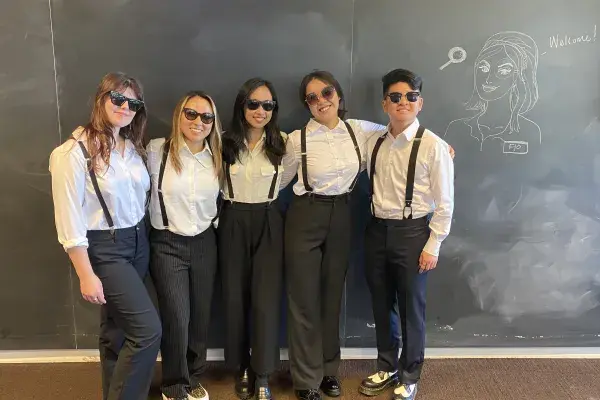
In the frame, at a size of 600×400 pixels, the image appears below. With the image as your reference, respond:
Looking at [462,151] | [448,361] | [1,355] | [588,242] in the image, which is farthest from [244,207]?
[588,242]

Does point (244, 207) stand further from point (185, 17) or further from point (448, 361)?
point (448, 361)

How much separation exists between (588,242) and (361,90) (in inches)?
59.8

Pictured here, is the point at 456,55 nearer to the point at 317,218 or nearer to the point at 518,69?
the point at 518,69

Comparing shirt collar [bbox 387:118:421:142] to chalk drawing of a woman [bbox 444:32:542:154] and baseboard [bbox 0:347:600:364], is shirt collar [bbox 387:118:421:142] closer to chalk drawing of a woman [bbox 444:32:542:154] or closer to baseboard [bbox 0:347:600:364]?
chalk drawing of a woman [bbox 444:32:542:154]

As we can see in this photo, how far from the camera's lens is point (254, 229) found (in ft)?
7.55

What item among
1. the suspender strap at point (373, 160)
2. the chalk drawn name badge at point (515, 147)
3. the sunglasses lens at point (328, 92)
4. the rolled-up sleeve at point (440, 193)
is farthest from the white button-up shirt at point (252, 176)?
the chalk drawn name badge at point (515, 147)

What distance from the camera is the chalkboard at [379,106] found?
2.46 metres

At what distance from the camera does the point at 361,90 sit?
2.55 metres

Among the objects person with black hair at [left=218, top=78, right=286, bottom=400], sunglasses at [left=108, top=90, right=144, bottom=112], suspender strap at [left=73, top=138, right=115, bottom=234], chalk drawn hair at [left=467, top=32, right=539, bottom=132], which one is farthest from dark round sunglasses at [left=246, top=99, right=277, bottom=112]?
chalk drawn hair at [left=467, top=32, right=539, bottom=132]

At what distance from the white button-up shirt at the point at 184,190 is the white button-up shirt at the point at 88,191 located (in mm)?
86

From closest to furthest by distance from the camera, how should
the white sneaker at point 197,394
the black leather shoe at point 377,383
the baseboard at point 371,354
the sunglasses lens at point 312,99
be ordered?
the sunglasses lens at point 312,99, the white sneaker at point 197,394, the black leather shoe at point 377,383, the baseboard at point 371,354

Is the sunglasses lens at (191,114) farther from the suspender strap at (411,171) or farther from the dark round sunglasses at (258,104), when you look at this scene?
the suspender strap at (411,171)

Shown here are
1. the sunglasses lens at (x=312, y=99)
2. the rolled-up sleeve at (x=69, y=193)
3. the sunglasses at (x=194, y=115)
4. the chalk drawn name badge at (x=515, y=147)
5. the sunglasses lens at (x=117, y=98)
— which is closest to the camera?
the rolled-up sleeve at (x=69, y=193)

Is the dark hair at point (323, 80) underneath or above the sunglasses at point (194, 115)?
above
